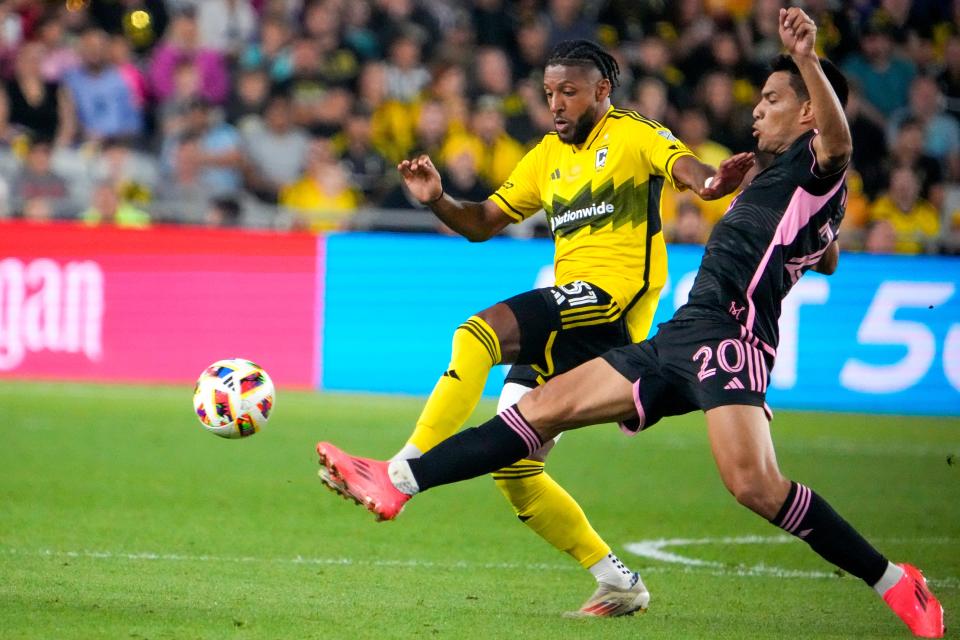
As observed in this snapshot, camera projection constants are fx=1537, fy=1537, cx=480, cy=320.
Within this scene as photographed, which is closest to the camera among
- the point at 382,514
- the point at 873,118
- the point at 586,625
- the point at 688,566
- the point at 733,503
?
the point at 382,514

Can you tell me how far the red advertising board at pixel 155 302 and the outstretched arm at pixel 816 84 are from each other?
9.86 meters

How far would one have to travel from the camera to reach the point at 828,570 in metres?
7.75

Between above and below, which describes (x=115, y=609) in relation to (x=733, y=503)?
above

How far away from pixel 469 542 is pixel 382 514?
2.62 m

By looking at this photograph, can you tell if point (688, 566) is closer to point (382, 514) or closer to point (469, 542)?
point (469, 542)

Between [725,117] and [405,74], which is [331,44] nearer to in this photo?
[405,74]

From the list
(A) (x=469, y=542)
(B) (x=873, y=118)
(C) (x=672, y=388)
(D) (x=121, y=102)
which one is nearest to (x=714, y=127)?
(B) (x=873, y=118)

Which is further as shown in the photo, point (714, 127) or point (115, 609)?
point (714, 127)

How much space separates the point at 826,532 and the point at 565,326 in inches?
56.2

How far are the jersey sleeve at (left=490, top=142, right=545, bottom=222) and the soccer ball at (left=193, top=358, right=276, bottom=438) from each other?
142 centimetres

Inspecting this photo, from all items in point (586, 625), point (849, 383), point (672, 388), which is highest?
point (672, 388)

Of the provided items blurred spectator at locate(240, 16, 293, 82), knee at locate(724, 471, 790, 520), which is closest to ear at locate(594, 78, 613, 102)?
knee at locate(724, 471, 790, 520)

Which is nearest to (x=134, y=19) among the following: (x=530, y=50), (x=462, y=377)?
(x=530, y=50)

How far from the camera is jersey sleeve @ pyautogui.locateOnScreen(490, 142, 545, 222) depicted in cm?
704
